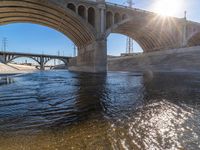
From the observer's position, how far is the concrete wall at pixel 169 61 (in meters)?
39.9

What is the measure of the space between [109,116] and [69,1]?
40.0 meters

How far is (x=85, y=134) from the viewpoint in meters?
5.34

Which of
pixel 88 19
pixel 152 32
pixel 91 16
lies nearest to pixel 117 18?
pixel 91 16

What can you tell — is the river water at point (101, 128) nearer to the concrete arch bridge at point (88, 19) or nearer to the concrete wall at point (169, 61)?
the concrete arch bridge at point (88, 19)

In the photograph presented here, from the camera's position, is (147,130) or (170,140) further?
(147,130)

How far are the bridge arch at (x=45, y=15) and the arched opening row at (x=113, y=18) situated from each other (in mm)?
6734

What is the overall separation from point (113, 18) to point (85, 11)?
26.3 ft

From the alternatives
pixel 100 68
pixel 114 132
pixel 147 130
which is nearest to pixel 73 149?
pixel 114 132

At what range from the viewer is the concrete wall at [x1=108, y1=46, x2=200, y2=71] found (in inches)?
1571

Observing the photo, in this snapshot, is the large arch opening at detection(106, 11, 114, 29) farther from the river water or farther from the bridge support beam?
the river water

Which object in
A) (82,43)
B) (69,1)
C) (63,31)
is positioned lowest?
(82,43)

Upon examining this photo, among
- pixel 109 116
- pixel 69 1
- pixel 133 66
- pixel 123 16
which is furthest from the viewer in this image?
pixel 133 66

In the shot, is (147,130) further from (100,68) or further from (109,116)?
(100,68)

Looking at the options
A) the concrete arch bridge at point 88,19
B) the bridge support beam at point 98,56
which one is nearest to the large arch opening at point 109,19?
the concrete arch bridge at point 88,19
